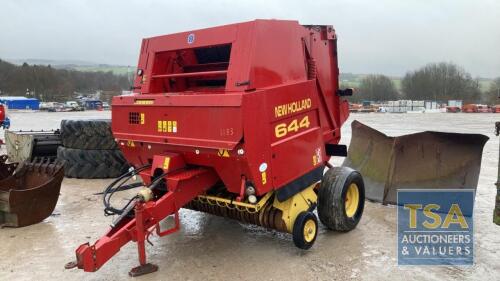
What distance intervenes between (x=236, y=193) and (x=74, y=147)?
17.7ft

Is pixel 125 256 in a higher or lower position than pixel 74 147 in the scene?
lower

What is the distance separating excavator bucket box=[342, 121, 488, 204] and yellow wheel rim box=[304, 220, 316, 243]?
2.18 meters

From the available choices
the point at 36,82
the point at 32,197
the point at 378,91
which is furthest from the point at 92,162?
the point at 36,82

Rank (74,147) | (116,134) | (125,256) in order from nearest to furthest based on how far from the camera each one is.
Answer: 1. (125,256)
2. (116,134)
3. (74,147)

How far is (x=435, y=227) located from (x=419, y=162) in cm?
132

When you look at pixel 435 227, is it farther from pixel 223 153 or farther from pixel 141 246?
pixel 141 246

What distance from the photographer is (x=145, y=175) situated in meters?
4.58

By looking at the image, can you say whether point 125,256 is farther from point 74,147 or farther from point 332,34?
point 74,147

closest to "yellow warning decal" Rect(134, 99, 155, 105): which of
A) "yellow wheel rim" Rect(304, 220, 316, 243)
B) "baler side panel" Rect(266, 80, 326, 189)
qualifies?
"baler side panel" Rect(266, 80, 326, 189)

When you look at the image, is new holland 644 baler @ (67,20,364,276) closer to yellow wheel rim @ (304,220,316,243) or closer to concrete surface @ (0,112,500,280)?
yellow wheel rim @ (304,220,316,243)

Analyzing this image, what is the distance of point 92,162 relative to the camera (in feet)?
27.8

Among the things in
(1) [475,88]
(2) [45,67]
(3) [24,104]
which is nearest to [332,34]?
(3) [24,104]

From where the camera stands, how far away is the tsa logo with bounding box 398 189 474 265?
175 inches

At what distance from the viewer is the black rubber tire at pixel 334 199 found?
4926mm
